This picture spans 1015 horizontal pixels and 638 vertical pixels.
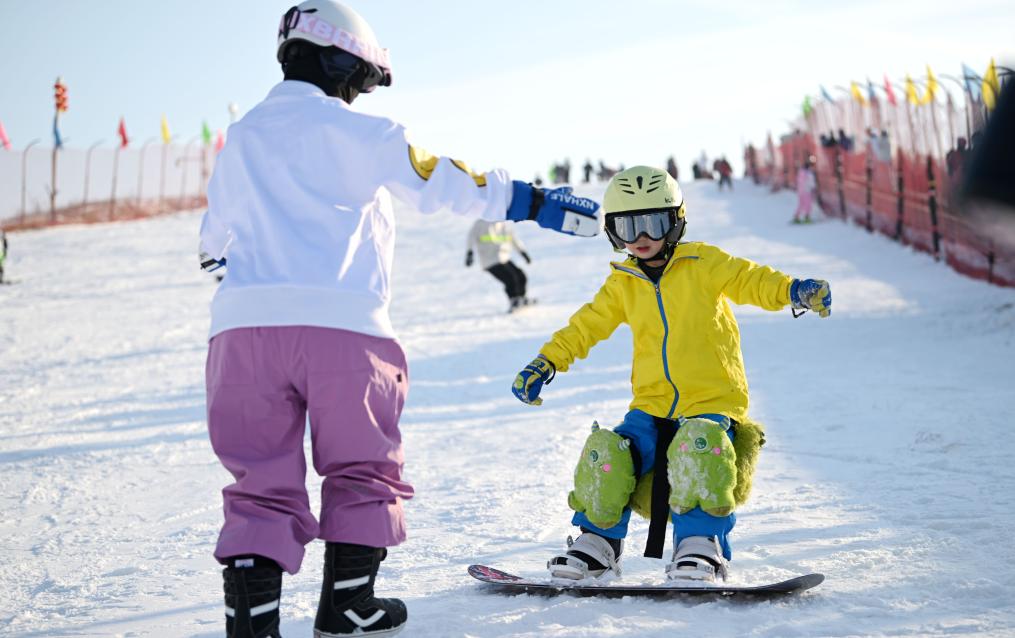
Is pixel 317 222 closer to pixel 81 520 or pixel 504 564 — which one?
pixel 504 564

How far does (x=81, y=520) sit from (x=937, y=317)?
9.54m

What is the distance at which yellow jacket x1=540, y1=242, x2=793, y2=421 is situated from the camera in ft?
12.1

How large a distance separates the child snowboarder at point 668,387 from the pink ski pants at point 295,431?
3.15 feet

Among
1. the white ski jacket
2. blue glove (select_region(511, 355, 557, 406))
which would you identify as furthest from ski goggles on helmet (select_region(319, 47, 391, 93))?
blue glove (select_region(511, 355, 557, 406))

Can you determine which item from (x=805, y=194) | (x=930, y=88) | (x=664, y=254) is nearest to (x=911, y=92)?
(x=930, y=88)

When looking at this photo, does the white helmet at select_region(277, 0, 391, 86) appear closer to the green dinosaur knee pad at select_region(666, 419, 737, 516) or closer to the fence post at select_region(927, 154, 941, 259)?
the green dinosaur knee pad at select_region(666, 419, 737, 516)

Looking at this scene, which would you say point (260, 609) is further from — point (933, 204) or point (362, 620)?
point (933, 204)

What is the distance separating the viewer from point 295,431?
2867 millimetres

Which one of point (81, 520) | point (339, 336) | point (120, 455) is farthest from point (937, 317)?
point (339, 336)

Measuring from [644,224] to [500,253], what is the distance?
10.2 meters

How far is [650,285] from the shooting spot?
382cm

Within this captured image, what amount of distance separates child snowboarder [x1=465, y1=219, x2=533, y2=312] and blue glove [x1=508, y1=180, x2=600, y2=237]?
10.7 meters

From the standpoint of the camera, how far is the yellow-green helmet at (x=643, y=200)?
3762mm

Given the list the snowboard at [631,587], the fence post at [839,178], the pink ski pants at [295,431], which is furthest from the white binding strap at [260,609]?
the fence post at [839,178]
